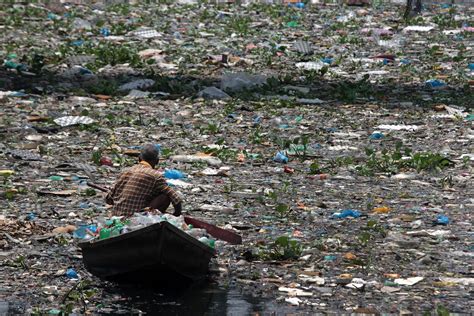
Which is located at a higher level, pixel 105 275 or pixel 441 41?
pixel 105 275

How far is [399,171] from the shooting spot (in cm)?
1030

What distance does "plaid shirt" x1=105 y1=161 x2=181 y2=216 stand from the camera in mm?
7164

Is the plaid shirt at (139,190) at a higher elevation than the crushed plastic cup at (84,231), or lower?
higher

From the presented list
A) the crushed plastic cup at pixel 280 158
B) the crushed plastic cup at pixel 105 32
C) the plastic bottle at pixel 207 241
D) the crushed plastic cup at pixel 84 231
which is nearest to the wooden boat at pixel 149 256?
the plastic bottle at pixel 207 241

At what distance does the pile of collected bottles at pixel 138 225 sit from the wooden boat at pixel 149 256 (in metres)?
0.08

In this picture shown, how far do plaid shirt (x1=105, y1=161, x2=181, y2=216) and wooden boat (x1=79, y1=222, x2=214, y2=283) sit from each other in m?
0.47

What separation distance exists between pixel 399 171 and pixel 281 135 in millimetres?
2022

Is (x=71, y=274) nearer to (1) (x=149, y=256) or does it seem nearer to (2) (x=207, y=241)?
(1) (x=149, y=256)

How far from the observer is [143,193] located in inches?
282

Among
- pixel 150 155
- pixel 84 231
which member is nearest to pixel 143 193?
pixel 150 155

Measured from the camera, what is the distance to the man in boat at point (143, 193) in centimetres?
716

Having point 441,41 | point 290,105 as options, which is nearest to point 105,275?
point 290,105

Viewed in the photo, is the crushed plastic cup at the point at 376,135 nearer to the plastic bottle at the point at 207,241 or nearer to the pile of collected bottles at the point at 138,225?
the pile of collected bottles at the point at 138,225

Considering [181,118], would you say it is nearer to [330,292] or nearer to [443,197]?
[443,197]
